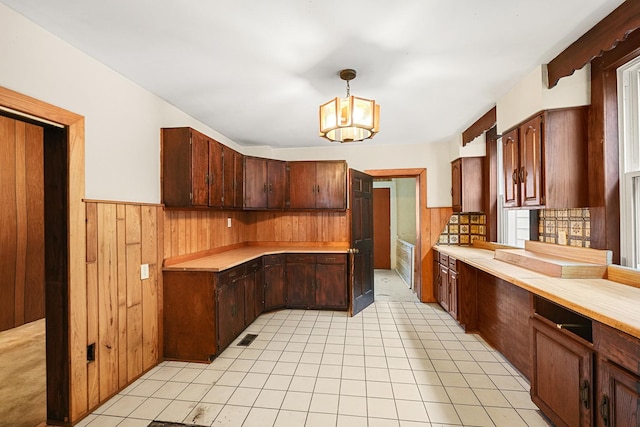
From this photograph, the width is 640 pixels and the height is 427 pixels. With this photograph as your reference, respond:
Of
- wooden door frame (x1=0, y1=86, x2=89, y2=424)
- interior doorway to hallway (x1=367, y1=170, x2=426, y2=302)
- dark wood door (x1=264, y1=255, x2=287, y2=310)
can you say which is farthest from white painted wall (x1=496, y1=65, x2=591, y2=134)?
interior doorway to hallway (x1=367, y1=170, x2=426, y2=302)

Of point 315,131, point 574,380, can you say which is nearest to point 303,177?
point 315,131

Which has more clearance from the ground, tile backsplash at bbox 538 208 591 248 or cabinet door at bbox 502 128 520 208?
cabinet door at bbox 502 128 520 208

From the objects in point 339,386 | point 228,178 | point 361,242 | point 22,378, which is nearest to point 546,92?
point 361,242

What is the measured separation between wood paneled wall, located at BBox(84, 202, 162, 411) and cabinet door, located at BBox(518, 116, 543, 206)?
3411mm

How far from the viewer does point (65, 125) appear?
75.2 inches

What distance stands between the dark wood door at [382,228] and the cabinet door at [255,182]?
3748mm

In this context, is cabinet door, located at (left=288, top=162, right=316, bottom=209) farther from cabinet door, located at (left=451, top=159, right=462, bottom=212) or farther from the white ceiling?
cabinet door, located at (left=451, top=159, right=462, bottom=212)

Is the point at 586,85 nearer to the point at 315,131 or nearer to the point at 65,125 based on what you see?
the point at 315,131

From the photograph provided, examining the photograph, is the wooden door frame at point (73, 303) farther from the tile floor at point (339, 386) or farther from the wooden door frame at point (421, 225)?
the wooden door frame at point (421, 225)

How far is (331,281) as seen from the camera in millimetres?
4199

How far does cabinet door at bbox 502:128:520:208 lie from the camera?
2713 millimetres

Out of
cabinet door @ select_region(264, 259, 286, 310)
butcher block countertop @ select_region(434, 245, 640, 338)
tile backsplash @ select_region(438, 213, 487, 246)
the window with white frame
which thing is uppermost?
the window with white frame

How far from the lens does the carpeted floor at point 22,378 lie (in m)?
2.00

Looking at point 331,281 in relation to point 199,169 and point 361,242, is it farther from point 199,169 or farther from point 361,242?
point 199,169
